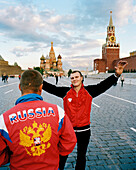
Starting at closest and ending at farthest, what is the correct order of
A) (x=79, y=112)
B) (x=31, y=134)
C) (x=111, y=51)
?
(x=31, y=134) < (x=79, y=112) < (x=111, y=51)

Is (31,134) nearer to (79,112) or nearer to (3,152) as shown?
(3,152)

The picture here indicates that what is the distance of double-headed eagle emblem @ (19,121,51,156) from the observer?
3.87 ft

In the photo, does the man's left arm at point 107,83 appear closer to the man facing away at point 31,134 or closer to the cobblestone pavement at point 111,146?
the cobblestone pavement at point 111,146

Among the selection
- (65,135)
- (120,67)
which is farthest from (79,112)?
(65,135)

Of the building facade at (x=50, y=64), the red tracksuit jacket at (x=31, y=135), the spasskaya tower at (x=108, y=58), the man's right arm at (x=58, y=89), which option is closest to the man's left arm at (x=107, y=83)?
the man's right arm at (x=58, y=89)

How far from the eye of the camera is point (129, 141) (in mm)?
3965

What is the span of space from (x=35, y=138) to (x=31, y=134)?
0.04 metres

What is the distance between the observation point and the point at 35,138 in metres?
1.19

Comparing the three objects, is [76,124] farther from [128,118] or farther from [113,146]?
[128,118]

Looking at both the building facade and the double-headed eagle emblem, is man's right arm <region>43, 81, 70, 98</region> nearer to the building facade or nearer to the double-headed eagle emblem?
the double-headed eagle emblem

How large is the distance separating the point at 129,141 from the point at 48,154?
3310mm

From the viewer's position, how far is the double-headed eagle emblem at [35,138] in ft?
3.87

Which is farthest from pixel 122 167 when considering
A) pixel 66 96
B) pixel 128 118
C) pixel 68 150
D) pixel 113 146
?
pixel 128 118

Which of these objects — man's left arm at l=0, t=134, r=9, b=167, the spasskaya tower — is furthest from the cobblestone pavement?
the spasskaya tower
